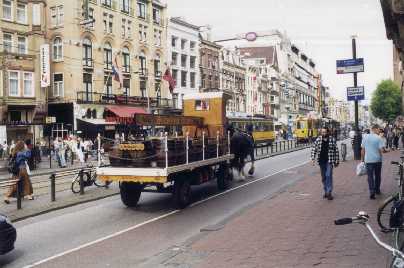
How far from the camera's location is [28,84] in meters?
39.9

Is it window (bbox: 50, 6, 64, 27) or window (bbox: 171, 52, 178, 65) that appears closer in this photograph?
window (bbox: 50, 6, 64, 27)

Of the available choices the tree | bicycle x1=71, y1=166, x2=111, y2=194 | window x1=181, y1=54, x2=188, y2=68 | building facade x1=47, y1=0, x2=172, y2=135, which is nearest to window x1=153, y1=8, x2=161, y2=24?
building facade x1=47, y1=0, x2=172, y2=135

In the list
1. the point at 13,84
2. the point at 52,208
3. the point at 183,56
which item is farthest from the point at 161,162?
the point at 183,56

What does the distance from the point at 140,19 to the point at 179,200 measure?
4332cm

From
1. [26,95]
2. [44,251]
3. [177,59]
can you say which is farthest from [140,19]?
[44,251]

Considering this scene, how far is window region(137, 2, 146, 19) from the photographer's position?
51.9m

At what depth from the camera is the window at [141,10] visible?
51.9 meters

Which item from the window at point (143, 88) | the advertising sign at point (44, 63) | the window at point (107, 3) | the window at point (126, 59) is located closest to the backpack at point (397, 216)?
the advertising sign at point (44, 63)

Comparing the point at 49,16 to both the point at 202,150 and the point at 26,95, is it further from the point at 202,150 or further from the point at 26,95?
the point at 202,150

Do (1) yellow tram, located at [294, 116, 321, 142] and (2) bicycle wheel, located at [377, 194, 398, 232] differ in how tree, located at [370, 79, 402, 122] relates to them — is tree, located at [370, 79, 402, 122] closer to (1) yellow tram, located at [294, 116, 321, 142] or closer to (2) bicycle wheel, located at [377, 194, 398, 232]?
(1) yellow tram, located at [294, 116, 321, 142]

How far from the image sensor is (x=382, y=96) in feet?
321

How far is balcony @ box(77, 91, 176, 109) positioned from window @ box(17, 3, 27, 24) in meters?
7.74

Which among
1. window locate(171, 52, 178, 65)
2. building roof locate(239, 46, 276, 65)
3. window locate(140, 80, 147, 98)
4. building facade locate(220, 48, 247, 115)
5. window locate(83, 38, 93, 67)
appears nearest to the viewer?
window locate(83, 38, 93, 67)

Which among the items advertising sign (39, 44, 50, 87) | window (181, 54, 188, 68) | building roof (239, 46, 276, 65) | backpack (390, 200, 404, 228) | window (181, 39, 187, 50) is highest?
building roof (239, 46, 276, 65)
